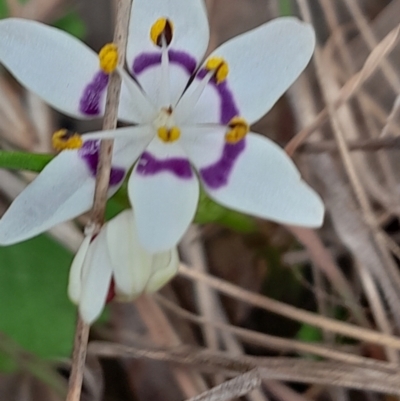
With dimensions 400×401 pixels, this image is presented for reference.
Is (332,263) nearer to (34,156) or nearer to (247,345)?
(247,345)

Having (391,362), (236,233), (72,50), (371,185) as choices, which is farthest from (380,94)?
(72,50)

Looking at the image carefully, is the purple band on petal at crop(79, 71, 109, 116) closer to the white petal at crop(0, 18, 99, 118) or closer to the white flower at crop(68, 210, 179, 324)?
the white petal at crop(0, 18, 99, 118)

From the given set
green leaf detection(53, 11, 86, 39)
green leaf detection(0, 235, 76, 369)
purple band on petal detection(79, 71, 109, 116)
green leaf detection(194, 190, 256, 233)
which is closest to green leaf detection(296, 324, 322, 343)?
green leaf detection(194, 190, 256, 233)

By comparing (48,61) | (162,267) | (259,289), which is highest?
(48,61)

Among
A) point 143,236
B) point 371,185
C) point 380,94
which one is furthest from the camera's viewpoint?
point 380,94

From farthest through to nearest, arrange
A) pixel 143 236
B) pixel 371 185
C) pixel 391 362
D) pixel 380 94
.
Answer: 1. pixel 380 94
2. pixel 371 185
3. pixel 391 362
4. pixel 143 236

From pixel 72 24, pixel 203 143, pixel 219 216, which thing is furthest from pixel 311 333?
pixel 72 24

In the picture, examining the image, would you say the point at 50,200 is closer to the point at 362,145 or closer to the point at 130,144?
the point at 130,144
